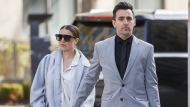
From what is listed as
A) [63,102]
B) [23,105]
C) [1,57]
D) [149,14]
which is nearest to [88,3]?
[23,105]

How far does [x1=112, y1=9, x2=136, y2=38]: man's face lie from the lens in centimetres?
607

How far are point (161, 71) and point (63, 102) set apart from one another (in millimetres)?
3448

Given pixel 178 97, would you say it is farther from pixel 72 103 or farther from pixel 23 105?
pixel 23 105

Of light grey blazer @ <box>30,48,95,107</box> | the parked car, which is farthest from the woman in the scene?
the parked car

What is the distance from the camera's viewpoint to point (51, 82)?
6887 millimetres

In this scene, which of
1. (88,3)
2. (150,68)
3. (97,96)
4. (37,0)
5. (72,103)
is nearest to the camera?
(150,68)

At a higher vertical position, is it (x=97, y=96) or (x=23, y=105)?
(x=97, y=96)

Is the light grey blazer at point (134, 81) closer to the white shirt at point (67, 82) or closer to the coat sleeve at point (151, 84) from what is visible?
the coat sleeve at point (151, 84)

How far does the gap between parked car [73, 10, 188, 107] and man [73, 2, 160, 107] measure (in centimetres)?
366

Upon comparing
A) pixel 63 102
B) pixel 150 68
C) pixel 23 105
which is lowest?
pixel 23 105

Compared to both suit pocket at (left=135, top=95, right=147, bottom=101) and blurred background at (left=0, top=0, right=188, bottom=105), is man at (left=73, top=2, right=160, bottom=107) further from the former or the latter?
blurred background at (left=0, top=0, right=188, bottom=105)

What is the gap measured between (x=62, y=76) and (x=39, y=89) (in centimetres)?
28

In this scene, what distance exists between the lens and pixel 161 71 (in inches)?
395

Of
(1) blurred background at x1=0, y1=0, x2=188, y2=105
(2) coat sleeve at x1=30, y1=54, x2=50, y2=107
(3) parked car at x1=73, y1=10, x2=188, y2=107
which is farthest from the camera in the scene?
(1) blurred background at x1=0, y1=0, x2=188, y2=105
